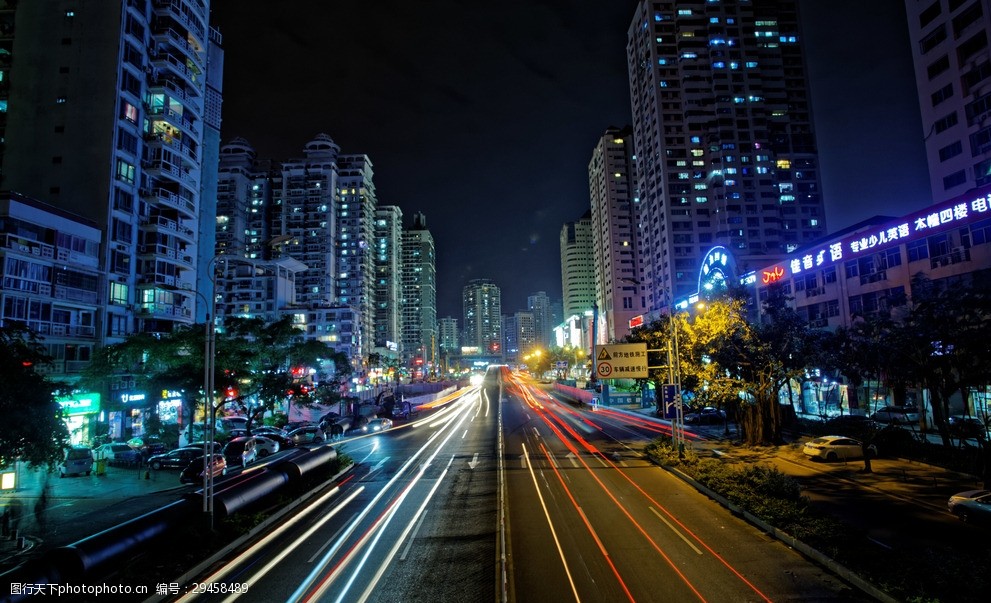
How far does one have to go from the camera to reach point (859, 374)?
36375 millimetres

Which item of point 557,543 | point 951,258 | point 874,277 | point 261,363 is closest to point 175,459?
point 261,363

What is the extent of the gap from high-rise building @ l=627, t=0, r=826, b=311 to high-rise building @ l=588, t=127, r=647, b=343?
30349 millimetres

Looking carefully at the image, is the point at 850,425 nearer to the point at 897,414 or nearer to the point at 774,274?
the point at 897,414

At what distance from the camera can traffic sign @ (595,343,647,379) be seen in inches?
1222

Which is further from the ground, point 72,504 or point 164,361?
point 164,361

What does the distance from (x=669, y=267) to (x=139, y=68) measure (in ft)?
315

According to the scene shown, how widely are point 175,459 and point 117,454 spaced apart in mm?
5090

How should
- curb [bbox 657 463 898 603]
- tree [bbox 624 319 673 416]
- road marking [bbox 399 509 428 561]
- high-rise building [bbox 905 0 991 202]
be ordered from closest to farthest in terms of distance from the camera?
curb [bbox 657 463 898 603]
road marking [bbox 399 509 428 561]
tree [bbox 624 319 673 416]
high-rise building [bbox 905 0 991 202]

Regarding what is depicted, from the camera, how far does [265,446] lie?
38312mm

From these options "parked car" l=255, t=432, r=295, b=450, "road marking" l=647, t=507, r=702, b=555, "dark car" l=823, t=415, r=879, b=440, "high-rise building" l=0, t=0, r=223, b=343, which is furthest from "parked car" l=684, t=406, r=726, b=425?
"high-rise building" l=0, t=0, r=223, b=343

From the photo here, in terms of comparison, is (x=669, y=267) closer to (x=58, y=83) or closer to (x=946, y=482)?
(x=946, y=482)

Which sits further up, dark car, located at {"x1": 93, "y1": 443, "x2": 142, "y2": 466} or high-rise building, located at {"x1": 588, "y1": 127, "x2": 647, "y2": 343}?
high-rise building, located at {"x1": 588, "y1": 127, "x2": 647, "y2": 343}

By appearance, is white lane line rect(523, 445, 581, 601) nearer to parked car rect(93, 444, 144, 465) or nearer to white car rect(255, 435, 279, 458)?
white car rect(255, 435, 279, 458)

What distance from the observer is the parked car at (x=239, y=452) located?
3412cm
